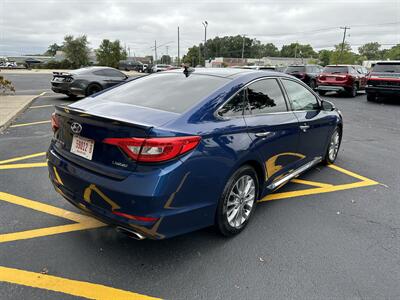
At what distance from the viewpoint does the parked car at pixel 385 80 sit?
14.3 metres

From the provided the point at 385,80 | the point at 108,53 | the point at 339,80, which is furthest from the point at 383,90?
the point at 108,53

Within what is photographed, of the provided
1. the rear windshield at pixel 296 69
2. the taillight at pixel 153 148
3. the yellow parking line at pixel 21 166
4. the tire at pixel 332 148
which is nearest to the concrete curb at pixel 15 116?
the yellow parking line at pixel 21 166

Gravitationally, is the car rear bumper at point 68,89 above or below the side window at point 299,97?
below

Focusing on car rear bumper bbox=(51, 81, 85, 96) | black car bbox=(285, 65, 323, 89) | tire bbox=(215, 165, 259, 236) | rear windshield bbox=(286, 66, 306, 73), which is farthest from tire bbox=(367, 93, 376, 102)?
tire bbox=(215, 165, 259, 236)

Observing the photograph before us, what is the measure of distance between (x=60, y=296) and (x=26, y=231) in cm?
112

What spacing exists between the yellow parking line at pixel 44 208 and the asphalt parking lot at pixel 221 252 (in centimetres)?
1

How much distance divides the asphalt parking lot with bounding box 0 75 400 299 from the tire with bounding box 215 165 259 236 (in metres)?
0.14

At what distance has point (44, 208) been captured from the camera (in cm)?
372

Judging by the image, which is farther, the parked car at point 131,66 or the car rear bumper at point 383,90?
the parked car at point 131,66

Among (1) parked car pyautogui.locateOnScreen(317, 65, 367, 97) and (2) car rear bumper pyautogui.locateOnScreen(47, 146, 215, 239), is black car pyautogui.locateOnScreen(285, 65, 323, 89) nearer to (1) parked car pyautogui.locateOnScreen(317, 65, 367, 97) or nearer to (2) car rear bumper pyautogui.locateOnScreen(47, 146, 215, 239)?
(1) parked car pyautogui.locateOnScreen(317, 65, 367, 97)

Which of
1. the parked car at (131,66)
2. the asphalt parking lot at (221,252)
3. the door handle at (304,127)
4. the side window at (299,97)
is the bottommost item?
the parked car at (131,66)

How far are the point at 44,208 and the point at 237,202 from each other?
2.21 m

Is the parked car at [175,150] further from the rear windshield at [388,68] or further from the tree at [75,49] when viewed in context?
the tree at [75,49]

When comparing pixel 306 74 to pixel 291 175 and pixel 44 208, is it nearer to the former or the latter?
pixel 291 175
